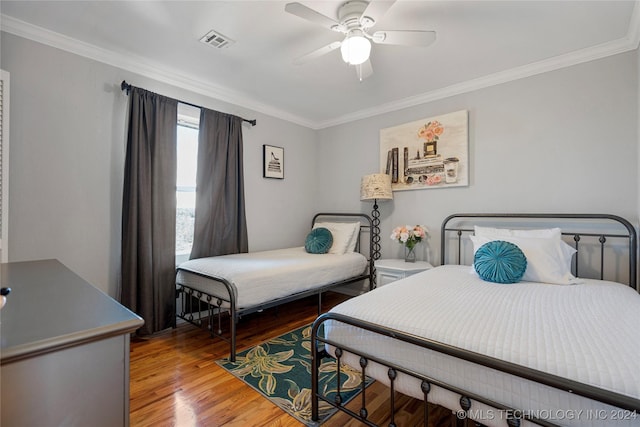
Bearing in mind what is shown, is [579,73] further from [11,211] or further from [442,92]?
[11,211]

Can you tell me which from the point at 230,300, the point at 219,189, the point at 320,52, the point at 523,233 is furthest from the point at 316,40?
the point at 523,233

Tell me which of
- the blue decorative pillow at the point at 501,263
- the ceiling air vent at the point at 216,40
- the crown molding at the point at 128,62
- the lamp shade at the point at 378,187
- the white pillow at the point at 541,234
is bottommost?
the blue decorative pillow at the point at 501,263

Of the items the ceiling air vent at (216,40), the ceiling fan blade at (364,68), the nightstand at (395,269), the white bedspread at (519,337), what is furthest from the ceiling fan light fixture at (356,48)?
the nightstand at (395,269)

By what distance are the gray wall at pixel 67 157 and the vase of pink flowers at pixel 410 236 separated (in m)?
2.64

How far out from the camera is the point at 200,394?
1.81 m

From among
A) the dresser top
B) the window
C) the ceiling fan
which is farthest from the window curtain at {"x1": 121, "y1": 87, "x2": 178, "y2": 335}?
the ceiling fan

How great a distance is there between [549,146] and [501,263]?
1278mm

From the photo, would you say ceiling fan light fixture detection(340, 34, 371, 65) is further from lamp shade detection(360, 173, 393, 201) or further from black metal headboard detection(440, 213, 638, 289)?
black metal headboard detection(440, 213, 638, 289)

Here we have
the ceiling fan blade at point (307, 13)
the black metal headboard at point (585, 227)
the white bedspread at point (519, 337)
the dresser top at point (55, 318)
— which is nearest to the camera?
the dresser top at point (55, 318)

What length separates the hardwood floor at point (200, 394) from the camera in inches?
62.2

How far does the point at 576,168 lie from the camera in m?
2.45

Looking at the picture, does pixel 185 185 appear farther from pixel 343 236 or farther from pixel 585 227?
pixel 585 227

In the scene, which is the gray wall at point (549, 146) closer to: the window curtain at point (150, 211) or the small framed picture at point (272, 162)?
the small framed picture at point (272, 162)

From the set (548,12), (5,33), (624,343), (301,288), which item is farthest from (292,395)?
(5,33)
